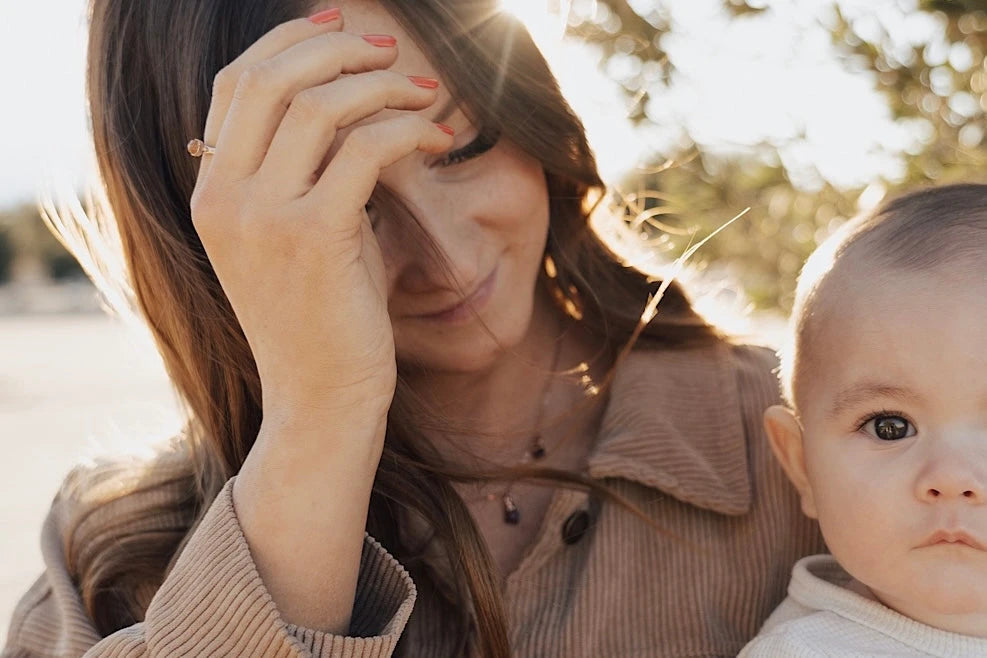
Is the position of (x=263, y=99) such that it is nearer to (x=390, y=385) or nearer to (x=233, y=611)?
(x=390, y=385)

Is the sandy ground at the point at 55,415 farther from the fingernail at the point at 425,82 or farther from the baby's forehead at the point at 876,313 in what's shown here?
the baby's forehead at the point at 876,313

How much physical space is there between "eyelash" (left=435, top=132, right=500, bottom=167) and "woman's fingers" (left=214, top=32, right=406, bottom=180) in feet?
1.53

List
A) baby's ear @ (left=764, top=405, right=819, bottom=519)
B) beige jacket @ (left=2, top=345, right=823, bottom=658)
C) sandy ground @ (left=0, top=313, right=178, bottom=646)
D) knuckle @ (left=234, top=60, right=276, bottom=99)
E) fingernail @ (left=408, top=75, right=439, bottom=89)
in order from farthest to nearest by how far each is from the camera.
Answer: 1. sandy ground @ (left=0, top=313, right=178, bottom=646)
2. beige jacket @ (left=2, top=345, right=823, bottom=658)
3. baby's ear @ (left=764, top=405, right=819, bottom=519)
4. fingernail @ (left=408, top=75, right=439, bottom=89)
5. knuckle @ (left=234, top=60, right=276, bottom=99)

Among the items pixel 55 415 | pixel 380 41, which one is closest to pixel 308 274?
pixel 380 41

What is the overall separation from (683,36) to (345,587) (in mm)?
1544

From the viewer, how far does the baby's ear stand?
211cm

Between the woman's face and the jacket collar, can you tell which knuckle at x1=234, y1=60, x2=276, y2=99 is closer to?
the woman's face

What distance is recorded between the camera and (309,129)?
1714mm

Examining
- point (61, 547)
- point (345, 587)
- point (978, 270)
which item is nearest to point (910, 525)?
point (978, 270)

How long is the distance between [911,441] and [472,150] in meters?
0.89

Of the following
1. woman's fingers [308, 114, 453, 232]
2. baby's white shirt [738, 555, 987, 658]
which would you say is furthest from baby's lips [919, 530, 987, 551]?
woman's fingers [308, 114, 453, 232]

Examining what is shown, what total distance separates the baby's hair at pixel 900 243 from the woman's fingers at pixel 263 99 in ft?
2.88

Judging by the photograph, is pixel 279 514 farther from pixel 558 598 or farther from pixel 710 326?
pixel 710 326

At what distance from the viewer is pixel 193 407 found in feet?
7.58
